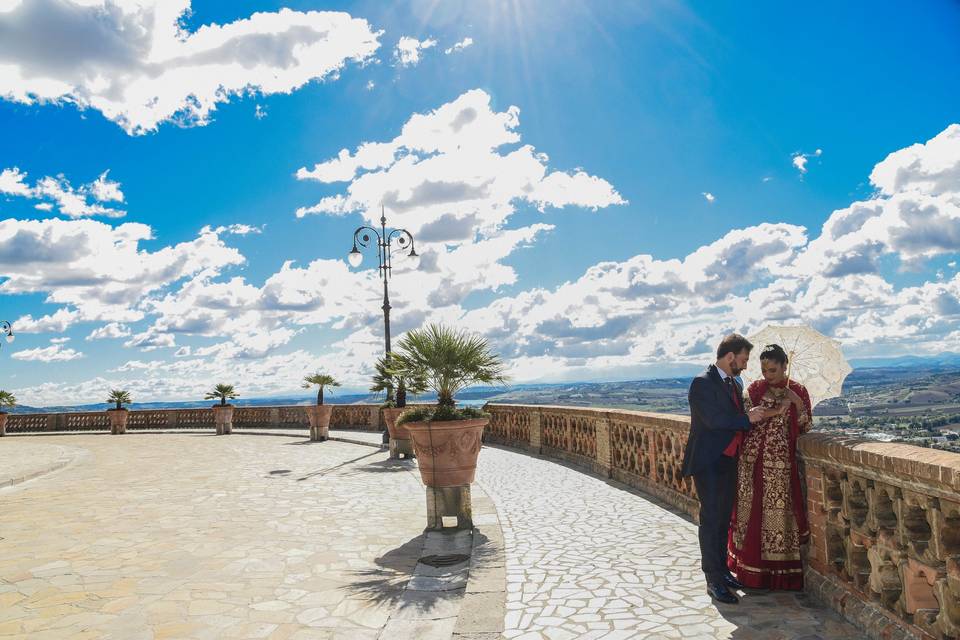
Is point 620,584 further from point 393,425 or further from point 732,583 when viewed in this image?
point 393,425

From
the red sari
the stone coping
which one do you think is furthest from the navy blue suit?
the stone coping

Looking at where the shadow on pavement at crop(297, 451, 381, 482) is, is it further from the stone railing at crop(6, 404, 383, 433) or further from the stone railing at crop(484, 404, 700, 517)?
the stone railing at crop(6, 404, 383, 433)

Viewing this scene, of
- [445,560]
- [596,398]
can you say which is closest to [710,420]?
[445,560]

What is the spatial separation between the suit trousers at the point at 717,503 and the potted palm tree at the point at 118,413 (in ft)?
98.9

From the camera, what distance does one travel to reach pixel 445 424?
752cm

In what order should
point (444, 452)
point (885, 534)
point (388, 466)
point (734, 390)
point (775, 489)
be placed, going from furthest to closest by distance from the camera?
point (388, 466)
point (444, 452)
point (734, 390)
point (775, 489)
point (885, 534)

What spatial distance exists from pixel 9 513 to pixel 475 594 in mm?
8398

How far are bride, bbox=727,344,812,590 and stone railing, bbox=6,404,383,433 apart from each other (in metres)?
24.7

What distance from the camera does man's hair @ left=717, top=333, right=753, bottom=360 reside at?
4887mm

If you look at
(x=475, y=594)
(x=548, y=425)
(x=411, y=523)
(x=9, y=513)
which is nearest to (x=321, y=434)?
(x=548, y=425)

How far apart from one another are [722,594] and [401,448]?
1129cm

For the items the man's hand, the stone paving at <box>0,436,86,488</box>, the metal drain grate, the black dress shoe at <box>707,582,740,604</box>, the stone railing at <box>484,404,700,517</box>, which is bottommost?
the metal drain grate

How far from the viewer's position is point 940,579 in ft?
10.5

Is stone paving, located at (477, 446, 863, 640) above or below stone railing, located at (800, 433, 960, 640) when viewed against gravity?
below
